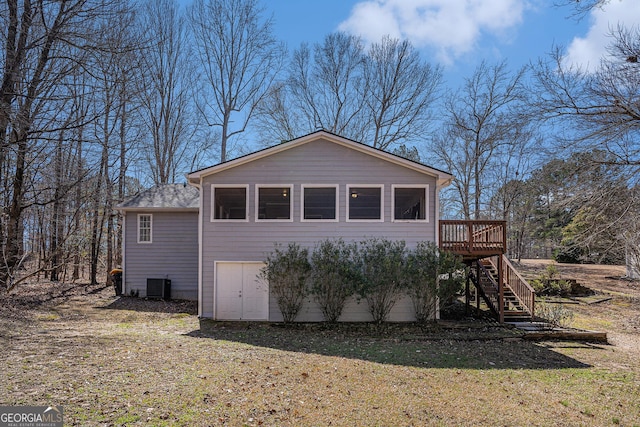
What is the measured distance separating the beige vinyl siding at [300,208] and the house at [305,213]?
3 centimetres

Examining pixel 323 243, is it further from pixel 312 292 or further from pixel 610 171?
pixel 610 171

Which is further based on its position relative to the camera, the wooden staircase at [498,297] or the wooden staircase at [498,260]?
the wooden staircase at [498,297]

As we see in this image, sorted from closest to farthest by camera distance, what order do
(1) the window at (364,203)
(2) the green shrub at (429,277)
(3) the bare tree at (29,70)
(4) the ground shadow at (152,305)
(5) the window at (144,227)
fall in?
(3) the bare tree at (29,70)
(2) the green shrub at (429,277)
(1) the window at (364,203)
(4) the ground shadow at (152,305)
(5) the window at (144,227)

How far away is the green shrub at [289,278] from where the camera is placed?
38.0 ft

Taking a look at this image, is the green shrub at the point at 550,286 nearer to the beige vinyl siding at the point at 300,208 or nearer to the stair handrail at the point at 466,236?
the stair handrail at the point at 466,236

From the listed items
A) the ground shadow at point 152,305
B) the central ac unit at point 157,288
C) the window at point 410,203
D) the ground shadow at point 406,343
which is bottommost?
the ground shadow at point 406,343

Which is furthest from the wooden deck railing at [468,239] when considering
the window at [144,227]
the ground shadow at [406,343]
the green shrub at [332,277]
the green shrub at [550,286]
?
the window at [144,227]

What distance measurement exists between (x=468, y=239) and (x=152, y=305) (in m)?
10.5

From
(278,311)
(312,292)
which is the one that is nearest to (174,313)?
(278,311)

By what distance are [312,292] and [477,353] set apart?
4.55 m

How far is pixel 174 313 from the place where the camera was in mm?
12906

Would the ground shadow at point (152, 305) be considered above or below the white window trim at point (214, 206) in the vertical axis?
below

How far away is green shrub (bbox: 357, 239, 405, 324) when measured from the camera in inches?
447

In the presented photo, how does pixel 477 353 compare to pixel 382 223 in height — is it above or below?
below
